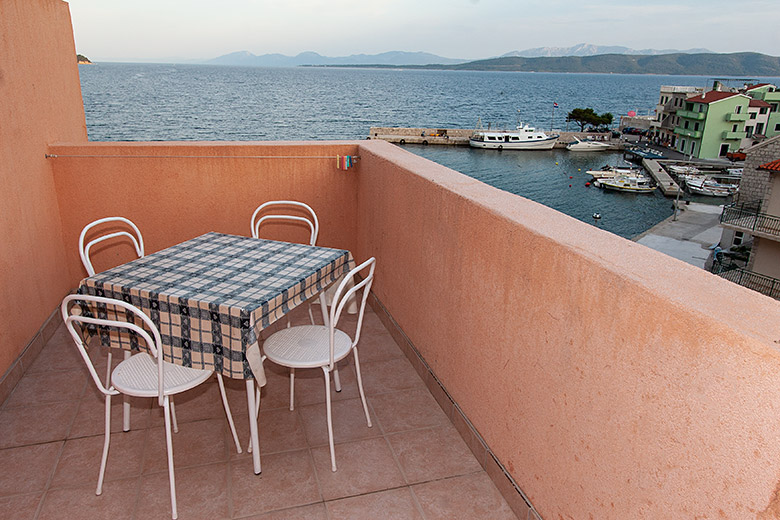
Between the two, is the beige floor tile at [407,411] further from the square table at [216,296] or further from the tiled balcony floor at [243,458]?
the square table at [216,296]

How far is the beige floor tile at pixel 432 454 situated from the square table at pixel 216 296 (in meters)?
0.65

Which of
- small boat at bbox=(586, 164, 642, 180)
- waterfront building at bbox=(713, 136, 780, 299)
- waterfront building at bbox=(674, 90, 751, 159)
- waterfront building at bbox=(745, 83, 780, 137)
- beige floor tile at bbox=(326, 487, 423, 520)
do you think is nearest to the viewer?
beige floor tile at bbox=(326, 487, 423, 520)

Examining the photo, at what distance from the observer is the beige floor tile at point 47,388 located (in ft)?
8.95

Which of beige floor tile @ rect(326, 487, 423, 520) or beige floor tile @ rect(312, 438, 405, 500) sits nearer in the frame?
beige floor tile @ rect(326, 487, 423, 520)

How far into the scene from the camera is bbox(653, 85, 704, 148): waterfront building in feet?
161

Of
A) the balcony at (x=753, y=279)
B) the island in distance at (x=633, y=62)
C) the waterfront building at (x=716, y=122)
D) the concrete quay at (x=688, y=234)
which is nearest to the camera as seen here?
the balcony at (x=753, y=279)

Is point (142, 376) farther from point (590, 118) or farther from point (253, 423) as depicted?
point (590, 118)

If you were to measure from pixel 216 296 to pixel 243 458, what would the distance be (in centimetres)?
79

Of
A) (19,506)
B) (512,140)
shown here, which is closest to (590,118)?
(512,140)

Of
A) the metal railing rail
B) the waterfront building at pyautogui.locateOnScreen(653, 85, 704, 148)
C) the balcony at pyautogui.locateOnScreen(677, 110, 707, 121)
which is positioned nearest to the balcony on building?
the metal railing rail

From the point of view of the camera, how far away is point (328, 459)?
235cm

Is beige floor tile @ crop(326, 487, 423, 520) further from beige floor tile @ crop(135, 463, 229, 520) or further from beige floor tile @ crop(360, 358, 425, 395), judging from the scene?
beige floor tile @ crop(360, 358, 425, 395)

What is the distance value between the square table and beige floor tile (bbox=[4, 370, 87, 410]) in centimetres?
76

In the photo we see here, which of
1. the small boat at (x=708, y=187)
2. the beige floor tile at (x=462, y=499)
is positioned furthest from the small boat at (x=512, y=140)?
the beige floor tile at (x=462, y=499)
